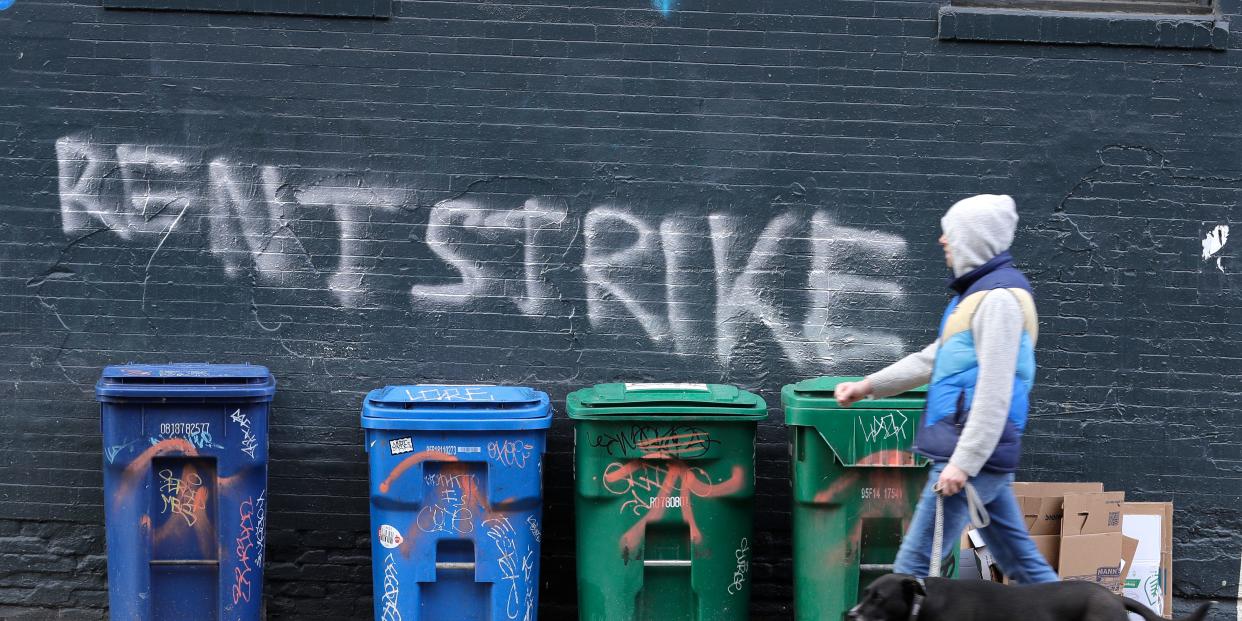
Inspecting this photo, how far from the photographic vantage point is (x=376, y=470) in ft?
17.3

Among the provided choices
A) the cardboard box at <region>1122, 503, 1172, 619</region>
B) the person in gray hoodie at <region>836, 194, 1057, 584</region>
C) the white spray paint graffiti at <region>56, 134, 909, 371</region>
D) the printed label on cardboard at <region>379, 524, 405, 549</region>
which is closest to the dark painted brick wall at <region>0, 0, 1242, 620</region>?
the white spray paint graffiti at <region>56, 134, 909, 371</region>

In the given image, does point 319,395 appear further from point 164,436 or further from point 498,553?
point 498,553

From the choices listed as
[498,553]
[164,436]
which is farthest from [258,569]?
[498,553]

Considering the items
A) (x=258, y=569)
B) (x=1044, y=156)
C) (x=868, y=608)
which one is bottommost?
(x=258, y=569)

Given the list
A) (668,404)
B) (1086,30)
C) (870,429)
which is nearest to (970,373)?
(870,429)

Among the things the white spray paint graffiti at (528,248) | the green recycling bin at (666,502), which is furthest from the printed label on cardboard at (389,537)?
the white spray paint graffiti at (528,248)

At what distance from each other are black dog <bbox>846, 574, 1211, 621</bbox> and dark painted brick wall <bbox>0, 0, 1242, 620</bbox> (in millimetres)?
2177

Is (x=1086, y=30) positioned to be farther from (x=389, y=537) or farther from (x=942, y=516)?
(x=389, y=537)

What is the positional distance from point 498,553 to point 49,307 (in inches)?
103

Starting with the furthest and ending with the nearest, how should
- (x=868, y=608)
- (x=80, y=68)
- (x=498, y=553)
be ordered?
(x=80, y=68), (x=498, y=553), (x=868, y=608)

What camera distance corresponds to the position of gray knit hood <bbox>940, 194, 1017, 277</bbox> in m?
4.22

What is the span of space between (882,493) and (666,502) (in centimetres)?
90

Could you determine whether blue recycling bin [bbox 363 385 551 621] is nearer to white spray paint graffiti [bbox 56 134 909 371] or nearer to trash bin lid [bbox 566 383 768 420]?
trash bin lid [bbox 566 383 768 420]

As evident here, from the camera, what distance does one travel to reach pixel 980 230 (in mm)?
4219
